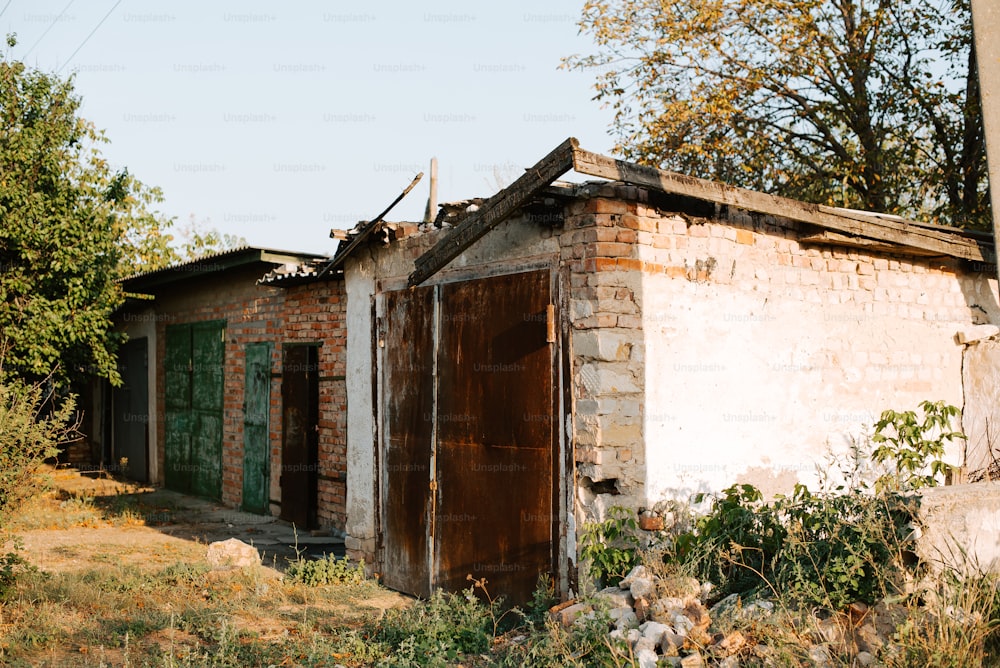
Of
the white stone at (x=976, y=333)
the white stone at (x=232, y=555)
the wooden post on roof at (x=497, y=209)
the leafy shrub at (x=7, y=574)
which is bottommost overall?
the white stone at (x=232, y=555)

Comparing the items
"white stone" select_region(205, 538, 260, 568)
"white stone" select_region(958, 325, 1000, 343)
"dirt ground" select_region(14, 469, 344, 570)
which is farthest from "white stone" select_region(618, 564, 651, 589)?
"white stone" select_region(958, 325, 1000, 343)

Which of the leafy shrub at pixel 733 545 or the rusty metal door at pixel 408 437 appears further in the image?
the rusty metal door at pixel 408 437

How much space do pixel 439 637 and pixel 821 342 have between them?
138 inches

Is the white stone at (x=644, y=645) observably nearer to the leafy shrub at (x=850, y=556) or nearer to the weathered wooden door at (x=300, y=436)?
the leafy shrub at (x=850, y=556)

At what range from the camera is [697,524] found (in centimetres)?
497

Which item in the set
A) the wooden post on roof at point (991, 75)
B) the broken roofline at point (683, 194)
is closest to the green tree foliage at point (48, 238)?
the broken roofline at point (683, 194)

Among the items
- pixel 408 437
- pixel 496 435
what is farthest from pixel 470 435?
pixel 408 437

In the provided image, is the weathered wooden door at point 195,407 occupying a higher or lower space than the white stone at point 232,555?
higher

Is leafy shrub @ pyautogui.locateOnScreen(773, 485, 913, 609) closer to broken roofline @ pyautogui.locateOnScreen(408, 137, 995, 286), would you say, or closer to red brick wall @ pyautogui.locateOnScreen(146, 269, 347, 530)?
broken roofline @ pyautogui.locateOnScreen(408, 137, 995, 286)

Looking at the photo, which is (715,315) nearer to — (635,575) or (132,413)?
(635,575)

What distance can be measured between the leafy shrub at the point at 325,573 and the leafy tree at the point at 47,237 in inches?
221

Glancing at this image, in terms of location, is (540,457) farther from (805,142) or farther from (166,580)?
(805,142)

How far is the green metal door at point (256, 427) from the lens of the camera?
1036cm

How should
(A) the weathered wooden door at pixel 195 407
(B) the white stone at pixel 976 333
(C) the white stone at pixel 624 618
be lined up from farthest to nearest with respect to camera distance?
(A) the weathered wooden door at pixel 195 407 → (B) the white stone at pixel 976 333 → (C) the white stone at pixel 624 618
